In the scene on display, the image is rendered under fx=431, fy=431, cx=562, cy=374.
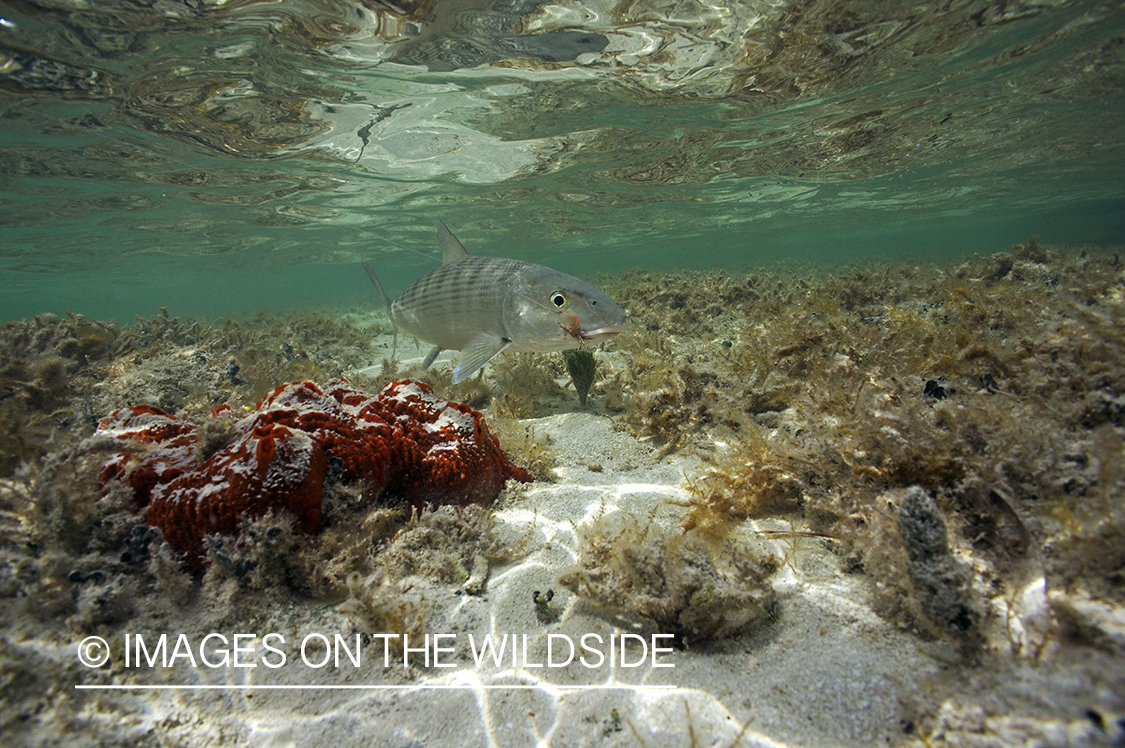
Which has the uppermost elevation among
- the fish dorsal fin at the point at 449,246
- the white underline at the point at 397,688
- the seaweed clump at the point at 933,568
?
the fish dorsal fin at the point at 449,246

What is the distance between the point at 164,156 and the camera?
12914 mm

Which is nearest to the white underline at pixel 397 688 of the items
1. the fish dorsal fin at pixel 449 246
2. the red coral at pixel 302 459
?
the red coral at pixel 302 459

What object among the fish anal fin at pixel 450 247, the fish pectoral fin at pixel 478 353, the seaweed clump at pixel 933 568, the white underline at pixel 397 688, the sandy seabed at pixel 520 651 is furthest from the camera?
the fish anal fin at pixel 450 247

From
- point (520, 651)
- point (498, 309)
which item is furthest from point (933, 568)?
point (498, 309)

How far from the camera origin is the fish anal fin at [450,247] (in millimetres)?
6223

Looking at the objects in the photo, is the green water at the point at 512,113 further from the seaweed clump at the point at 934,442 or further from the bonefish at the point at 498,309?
the seaweed clump at the point at 934,442

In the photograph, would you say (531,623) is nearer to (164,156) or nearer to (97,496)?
(97,496)

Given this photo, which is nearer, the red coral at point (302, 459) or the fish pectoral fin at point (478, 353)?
the red coral at point (302, 459)

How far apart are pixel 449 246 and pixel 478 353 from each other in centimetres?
226

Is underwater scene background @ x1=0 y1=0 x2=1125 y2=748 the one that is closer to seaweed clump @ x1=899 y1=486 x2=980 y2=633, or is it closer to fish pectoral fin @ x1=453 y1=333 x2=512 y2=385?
seaweed clump @ x1=899 y1=486 x2=980 y2=633

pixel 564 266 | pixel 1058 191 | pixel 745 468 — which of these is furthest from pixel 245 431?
pixel 564 266

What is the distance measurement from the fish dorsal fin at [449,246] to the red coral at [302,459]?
296 centimetres

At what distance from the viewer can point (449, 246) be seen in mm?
6387

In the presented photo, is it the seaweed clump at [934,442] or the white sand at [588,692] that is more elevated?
the seaweed clump at [934,442]
